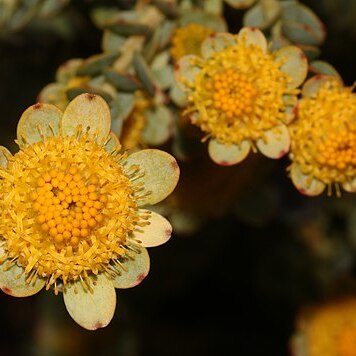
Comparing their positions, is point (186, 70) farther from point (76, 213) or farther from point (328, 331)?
point (328, 331)

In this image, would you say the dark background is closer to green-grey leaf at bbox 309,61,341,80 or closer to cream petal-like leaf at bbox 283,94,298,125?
green-grey leaf at bbox 309,61,341,80

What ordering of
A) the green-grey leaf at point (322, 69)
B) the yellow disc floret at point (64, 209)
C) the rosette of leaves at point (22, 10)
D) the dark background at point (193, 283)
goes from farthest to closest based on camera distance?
1. the dark background at point (193, 283)
2. the rosette of leaves at point (22, 10)
3. the green-grey leaf at point (322, 69)
4. the yellow disc floret at point (64, 209)

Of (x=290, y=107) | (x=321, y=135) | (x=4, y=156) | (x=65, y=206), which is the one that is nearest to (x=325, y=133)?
(x=321, y=135)

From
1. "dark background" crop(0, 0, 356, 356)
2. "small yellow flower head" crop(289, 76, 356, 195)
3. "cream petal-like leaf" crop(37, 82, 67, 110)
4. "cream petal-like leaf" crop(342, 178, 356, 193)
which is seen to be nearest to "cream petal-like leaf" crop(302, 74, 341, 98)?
"small yellow flower head" crop(289, 76, 356, 195)

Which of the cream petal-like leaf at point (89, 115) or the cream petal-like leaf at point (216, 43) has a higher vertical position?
the cream petal-like leaf at point (89, 115)

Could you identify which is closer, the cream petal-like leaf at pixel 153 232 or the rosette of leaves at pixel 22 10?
the cream petal-like leaf at pixel 153 232

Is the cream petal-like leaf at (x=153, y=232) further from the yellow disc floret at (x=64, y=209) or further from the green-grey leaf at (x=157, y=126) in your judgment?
the green-grey leaf at (x=157, y=126)

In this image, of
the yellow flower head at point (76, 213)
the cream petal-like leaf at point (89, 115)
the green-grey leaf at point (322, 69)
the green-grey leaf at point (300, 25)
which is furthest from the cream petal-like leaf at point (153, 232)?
the green-grey leaf at point (300, 25)

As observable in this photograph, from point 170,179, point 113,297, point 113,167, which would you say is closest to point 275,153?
point 170,179
